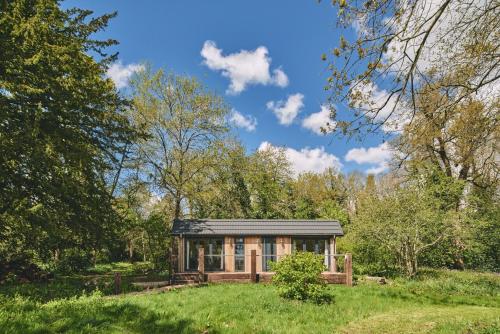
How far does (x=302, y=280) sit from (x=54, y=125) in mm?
11019

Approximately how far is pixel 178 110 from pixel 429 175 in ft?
66.5

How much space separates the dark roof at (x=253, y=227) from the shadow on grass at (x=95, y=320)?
11.5 m

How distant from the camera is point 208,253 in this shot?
2211 centimetres

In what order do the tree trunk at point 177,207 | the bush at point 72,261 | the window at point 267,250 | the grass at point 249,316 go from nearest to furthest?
the grass at point 249,316
the window at point 267,250
the bush at point 72,261
the tree trunk at point 177,207

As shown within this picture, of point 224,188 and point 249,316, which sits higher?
point 224,188

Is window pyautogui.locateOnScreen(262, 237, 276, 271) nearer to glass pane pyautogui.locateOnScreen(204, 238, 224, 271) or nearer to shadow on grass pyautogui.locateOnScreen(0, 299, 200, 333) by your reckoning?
glass pane pyautogui.locateOnScreen(204, 238, 224, 271)

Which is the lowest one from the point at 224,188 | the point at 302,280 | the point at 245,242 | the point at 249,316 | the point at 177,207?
the point at 249,316

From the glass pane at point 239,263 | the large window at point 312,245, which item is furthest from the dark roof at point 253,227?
the glass pane at point 239,263

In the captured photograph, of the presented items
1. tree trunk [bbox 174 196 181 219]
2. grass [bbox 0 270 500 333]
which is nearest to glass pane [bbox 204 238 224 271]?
tree trunk [bbox 174 196 181 219]

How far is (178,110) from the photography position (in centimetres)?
2773

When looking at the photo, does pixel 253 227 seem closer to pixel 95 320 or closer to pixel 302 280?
pixel 302 280

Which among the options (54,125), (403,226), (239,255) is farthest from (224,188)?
(54,125)

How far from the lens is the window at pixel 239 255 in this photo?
2159 cm

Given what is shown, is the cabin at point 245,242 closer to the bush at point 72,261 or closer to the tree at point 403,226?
the tree at point 403,226
